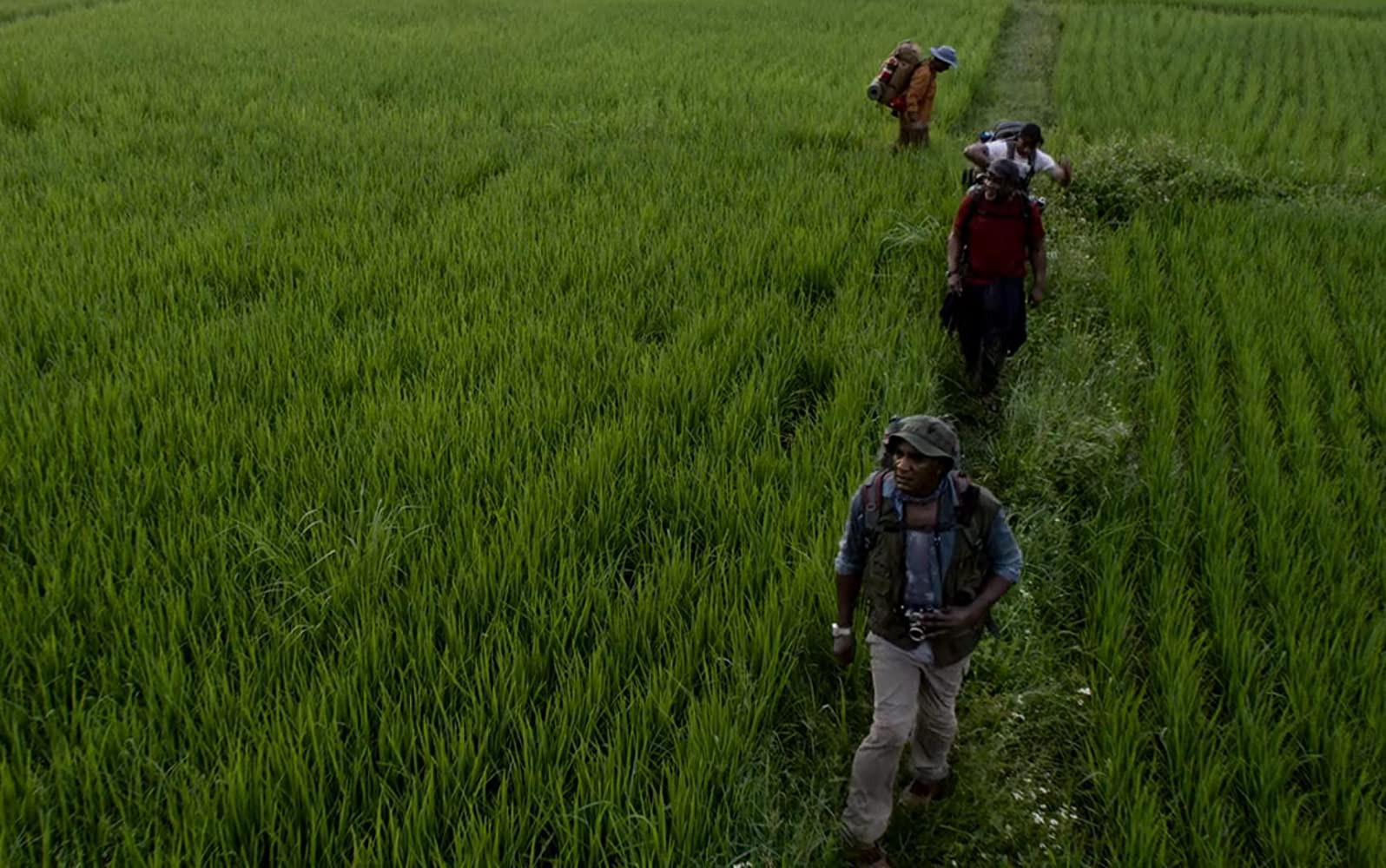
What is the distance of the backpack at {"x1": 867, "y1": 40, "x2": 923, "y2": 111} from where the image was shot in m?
6.68

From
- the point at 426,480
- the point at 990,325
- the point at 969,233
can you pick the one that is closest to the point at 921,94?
the point at 969,233

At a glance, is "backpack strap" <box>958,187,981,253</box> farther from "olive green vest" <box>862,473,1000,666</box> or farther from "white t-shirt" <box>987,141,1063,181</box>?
"olive green vest" <box>862,473,1000,666</box>

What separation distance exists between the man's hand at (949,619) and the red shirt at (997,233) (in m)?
2.17

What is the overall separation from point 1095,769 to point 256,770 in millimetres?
1775

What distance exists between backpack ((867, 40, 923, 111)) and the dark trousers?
3355 millimetres

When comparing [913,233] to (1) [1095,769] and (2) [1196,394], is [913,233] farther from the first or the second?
(1) [1095,769]

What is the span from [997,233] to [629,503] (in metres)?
1.92

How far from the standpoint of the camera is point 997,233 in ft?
12.0

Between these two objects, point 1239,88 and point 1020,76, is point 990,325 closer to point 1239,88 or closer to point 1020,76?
point 1020,76

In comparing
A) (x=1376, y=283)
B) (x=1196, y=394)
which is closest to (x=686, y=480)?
(x=1196, y=394)

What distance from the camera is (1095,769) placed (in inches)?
82.4

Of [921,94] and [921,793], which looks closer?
[921,793]

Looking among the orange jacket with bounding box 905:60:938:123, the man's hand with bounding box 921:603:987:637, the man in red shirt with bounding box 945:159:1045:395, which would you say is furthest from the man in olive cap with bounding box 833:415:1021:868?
the orange jacket with bounding box 905:60:938:123

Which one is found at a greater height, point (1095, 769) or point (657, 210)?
point (657, 210)
